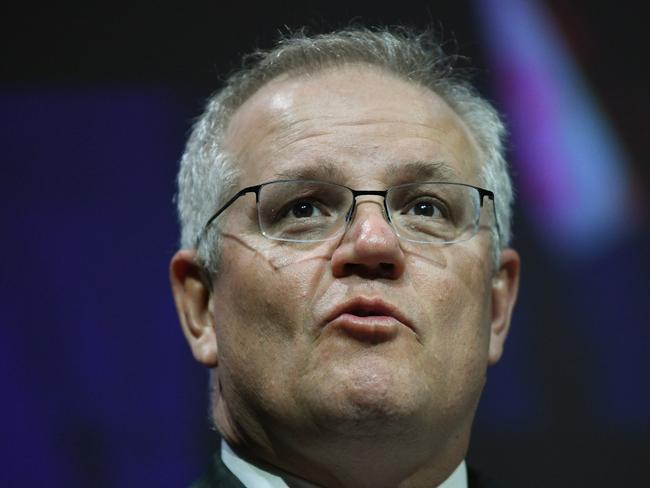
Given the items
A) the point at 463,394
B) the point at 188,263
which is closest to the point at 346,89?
the point at 188,263

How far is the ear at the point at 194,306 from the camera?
191cm

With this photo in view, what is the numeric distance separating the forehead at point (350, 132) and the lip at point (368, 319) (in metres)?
0.24

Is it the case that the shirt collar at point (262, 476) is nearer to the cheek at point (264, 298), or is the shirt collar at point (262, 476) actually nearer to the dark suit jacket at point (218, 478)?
the dark suit jacket at point (218, 478)

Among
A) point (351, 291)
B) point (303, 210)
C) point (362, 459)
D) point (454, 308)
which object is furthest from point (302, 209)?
point (362, 459)

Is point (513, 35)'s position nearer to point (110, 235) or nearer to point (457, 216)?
point (457, 216)

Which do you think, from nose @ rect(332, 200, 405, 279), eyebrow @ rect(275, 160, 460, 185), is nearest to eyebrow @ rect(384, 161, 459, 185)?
eyebrow @ rect(275, 160, 460, 185)

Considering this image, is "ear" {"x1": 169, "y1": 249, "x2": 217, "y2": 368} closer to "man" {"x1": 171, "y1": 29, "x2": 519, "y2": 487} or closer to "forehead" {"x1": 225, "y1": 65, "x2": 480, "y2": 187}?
"man" {"x1": 171, "y1": 29, "x2": 519, "y2": 487}

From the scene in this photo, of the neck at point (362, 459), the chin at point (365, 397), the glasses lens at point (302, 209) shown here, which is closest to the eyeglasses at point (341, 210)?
the glasses lens at point (302, 209)

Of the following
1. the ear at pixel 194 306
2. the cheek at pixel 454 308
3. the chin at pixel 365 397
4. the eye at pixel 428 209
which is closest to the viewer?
the chin at pixel 365 397

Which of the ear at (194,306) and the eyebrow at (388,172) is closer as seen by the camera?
the eyebrow at (388,172)

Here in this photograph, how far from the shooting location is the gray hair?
1960 mm

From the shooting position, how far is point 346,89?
1890mm

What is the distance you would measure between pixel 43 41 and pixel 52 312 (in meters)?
0.71

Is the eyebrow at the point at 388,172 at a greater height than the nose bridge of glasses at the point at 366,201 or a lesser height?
greater
